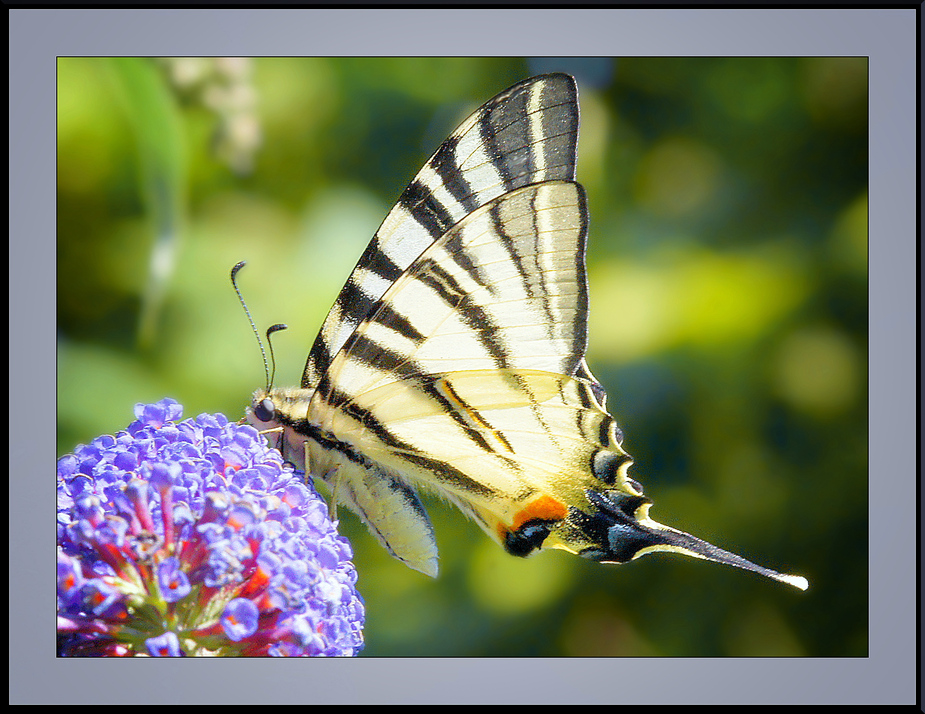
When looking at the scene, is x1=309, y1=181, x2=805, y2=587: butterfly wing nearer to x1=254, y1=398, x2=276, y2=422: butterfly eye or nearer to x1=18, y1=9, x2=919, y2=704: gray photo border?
x1=254, y1=398, x2=276, y2=422: butterfly eye

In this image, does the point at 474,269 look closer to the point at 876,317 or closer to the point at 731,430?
the point at 876,317

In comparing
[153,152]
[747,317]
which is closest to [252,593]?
[153,152]

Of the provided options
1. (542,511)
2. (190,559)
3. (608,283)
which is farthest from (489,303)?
(608,283)

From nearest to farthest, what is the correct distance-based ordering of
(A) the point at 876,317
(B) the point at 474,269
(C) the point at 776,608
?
(B) the point at 474,269 → (A) the point at 876,317 → (C) the point at 776,608

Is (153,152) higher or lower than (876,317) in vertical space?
higher

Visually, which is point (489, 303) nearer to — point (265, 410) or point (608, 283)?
point (265, 410)

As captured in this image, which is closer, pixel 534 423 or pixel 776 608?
pixel 534 423
